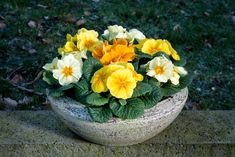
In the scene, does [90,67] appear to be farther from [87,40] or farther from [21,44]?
[21,44]

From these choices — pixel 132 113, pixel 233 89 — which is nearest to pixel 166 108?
pixel 132 113

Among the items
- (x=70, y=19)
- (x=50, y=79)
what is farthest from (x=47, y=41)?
(x=50, y=79)

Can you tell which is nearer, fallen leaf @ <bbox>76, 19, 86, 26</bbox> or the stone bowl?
the stone bowl

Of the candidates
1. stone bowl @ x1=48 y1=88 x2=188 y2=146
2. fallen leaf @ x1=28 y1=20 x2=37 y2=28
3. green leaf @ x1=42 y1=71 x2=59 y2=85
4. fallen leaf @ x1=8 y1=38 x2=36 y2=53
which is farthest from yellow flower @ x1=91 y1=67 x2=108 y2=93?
fallen leaf @ x1=28 y1=20 x2=37 y2=28

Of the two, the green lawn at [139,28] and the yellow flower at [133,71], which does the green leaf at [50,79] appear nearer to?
the yellow flower at [133,71]

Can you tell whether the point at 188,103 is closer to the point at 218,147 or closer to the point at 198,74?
the point at 198,74

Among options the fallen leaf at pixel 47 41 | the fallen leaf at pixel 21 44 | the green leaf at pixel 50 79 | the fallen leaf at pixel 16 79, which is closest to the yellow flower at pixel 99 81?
the green leaf at pixel 50 79

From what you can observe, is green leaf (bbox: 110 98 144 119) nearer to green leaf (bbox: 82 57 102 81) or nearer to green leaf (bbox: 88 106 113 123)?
green leaf (bbox: 88 106 113 123)
